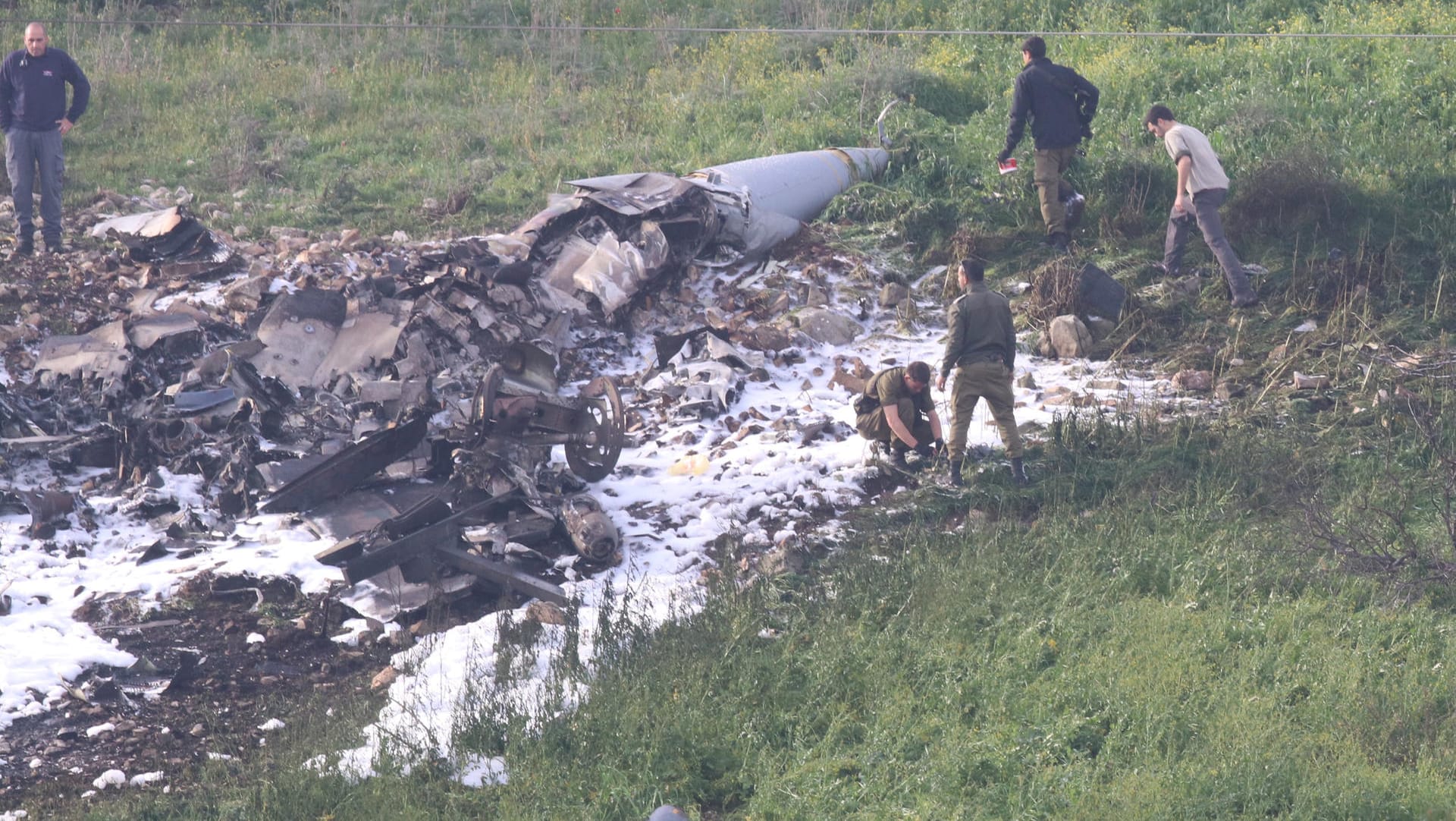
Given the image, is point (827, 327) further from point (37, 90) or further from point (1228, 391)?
point (37, 90)

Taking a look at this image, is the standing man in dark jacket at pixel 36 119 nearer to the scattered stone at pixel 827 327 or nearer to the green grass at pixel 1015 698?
the scattered stone at pixel 827 327

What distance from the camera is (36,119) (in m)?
10.5

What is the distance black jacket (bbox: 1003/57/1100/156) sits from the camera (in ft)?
35.0

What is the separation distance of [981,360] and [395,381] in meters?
4.06

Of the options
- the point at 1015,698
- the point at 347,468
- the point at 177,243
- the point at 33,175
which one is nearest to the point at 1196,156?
the point at 1015,698

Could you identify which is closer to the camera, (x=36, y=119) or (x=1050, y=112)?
(x=36, y=119)

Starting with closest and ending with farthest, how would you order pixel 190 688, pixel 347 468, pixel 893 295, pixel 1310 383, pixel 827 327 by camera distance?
pixel 190 688
pixel 347 468
pixel 1310 383
pixel 827 327
pixel 893 295

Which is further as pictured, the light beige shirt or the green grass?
the light beige shirt

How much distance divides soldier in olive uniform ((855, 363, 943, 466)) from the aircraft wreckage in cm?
142

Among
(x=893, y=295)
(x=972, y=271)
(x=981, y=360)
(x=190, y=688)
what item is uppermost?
(x=972, y=271)

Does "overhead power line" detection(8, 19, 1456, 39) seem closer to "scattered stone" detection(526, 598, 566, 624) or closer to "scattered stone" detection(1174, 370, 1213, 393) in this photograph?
"scattered stone" detection(1174, 370, 1213, 393)

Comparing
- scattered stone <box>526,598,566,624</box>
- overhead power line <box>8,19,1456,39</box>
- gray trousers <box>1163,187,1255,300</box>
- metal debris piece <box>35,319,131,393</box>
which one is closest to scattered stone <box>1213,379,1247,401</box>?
gray trousers <box>1163,187,1255,300</box>

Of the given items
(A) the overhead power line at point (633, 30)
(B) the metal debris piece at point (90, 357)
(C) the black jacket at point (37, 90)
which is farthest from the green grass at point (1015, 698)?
(A) the overhead power line at point (633, 30)

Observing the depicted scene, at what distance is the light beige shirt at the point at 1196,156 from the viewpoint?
9711 millimetres
